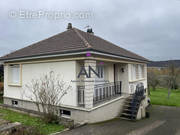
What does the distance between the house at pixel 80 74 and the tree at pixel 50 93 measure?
0.35m

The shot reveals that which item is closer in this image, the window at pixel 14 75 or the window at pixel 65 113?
the window at pixel 65 113

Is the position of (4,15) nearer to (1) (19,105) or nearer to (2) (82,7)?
(2) (82,7)

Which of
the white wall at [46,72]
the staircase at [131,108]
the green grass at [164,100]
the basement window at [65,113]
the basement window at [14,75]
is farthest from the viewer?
the green grass at [164,100]

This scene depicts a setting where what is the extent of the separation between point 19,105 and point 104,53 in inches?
296

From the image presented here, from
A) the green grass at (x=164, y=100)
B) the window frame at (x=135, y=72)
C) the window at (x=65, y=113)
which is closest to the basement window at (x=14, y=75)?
the window at (x=65, y=113)

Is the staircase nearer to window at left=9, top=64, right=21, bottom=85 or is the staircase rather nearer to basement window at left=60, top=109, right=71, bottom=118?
basement window at left=60, top=109, right=71, bottom=118

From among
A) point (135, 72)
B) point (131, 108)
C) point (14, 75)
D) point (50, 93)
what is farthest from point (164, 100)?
point (14, 75)

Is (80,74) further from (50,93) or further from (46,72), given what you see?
(46,72)

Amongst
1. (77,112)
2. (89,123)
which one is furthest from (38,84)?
(89,123)

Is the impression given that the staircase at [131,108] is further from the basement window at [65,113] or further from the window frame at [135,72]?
the basement window at [65,113]

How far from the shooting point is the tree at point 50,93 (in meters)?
6.23

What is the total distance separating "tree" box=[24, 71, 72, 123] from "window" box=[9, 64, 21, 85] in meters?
2.40

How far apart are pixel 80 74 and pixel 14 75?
6394 millimetres

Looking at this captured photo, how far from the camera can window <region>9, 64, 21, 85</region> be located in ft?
31.3
